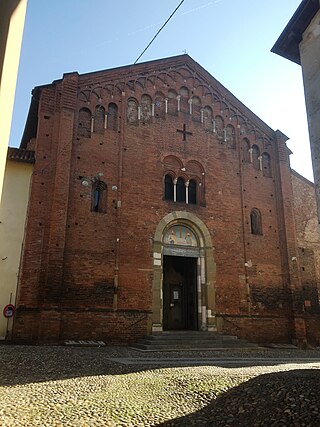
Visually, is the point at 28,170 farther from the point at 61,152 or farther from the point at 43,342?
the point at 43,342

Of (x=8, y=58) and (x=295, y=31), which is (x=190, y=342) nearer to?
(x=295, y=31)

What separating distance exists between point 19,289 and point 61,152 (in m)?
5.45

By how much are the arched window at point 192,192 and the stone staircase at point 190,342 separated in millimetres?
5842

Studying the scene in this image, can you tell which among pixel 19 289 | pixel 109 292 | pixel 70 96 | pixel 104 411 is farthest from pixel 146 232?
pixel 104 411

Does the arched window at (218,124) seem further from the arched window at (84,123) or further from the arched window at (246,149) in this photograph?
the arched window at (84,123)

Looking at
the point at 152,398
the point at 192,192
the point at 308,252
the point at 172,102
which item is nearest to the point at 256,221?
the point at 308,252

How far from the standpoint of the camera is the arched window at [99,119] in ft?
52.3

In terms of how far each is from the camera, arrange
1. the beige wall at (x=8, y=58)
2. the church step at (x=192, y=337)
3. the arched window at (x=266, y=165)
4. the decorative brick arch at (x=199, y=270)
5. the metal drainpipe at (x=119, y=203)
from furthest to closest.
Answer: the arched window at (x=266, y=165), the decorative brick arch at (x=199, y=270), the metal drainpipe at (x=119, y=203), the church step at (x=192, y=337), the beige wall at (x=8, y=58)

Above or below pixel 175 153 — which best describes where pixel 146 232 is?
below

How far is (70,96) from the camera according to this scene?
1547cm

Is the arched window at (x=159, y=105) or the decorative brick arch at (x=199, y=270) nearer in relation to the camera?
the decorative brick arch at (x=199, y=270)

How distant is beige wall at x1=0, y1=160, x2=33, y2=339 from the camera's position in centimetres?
1338

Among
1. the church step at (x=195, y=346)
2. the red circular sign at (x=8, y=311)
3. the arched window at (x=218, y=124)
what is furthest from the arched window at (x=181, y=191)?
the red circular sign at (x=8, y=311)

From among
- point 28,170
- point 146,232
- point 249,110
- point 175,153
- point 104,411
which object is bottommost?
point 104,411
